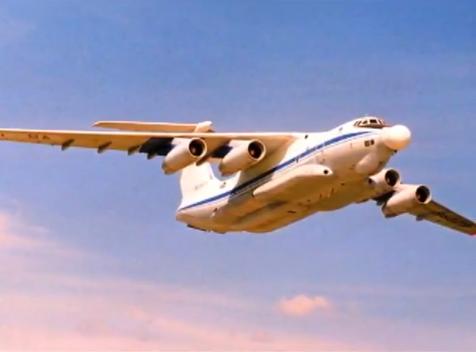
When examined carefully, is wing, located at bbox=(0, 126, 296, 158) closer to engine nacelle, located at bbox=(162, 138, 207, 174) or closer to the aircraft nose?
engine nacelle, located at bbox=(162, 138, 207, 174)

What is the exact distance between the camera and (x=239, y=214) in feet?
70.3

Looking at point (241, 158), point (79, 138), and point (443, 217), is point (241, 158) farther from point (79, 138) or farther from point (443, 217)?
point (443, 217)

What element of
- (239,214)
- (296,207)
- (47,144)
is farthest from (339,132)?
(47,144)

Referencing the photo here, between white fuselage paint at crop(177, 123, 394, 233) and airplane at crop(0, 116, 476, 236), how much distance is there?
0.07ft

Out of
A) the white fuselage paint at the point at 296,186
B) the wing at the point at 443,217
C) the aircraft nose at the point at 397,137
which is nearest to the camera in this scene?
the aircraft nose at the point at 397,137

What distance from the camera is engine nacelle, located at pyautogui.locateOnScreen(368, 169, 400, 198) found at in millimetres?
21188

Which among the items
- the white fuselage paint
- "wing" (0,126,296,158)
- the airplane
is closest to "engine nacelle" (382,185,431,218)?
the airplane

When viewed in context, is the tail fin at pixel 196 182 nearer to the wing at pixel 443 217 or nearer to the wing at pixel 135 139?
the wing at pixel 135 139

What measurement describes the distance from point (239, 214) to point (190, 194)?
2.72m

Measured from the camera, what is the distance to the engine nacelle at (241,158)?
20.1 m

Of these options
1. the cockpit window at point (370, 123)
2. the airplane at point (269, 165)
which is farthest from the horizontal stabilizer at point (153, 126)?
the cockpit window at point (370, 123)

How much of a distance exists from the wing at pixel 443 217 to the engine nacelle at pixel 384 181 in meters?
1.88

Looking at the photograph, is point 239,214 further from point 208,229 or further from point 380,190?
point 380,190

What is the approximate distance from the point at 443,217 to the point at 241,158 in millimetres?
6796
